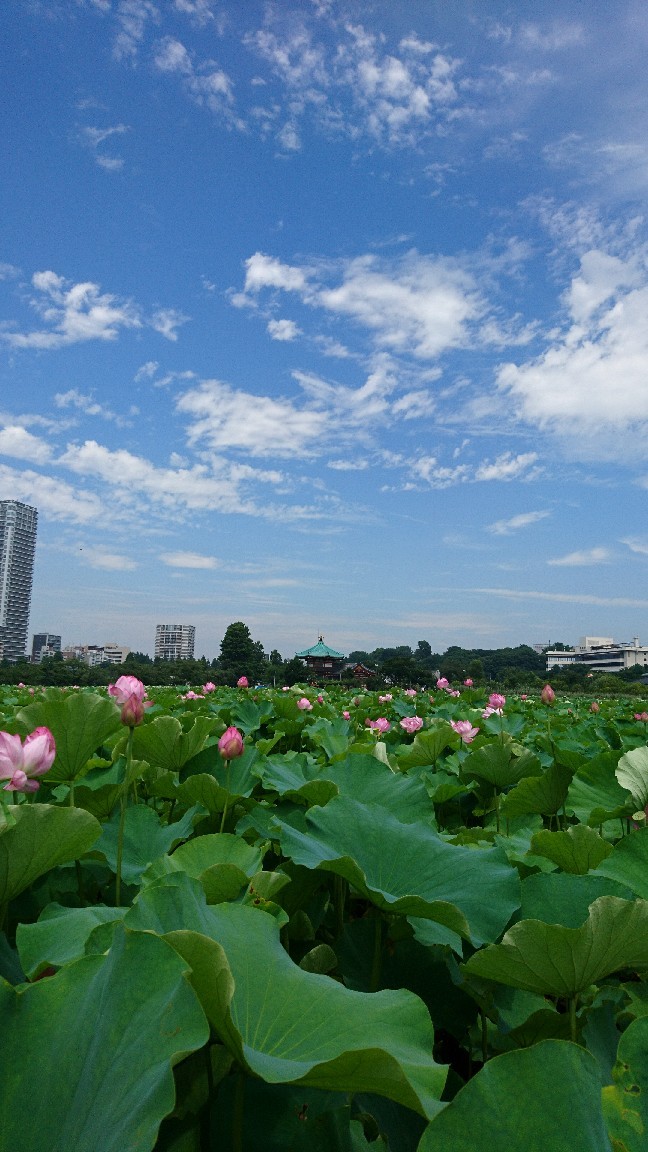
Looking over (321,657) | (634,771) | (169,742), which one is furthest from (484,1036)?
(321,657)

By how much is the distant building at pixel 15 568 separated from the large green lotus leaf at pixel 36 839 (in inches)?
3027

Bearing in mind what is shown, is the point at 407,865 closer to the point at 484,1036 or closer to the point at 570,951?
the point at 484,1036

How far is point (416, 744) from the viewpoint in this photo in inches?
91.8

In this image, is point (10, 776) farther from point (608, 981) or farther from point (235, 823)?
point (608, 981)

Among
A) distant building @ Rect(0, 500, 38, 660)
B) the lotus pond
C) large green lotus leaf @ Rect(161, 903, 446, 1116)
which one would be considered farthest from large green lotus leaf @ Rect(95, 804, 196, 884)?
distant building @ Rect(0, 500, 38, 660)

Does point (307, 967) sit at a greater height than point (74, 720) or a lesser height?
lesser

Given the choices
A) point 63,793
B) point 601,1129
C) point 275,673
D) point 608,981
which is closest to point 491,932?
point 608,981

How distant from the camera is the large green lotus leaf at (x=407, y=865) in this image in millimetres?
831

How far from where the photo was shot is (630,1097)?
448 millimetres

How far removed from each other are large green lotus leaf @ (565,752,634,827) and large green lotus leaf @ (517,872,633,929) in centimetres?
68

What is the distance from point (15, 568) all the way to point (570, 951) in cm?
8230

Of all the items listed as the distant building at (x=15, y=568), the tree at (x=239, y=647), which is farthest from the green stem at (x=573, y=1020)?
the distant building at (x=15, y=568)

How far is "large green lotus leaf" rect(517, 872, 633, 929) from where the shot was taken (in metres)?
0.87

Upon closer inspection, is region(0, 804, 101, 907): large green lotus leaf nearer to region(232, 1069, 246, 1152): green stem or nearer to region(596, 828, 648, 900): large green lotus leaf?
region(232, 1069, 246, 1152): green stem
